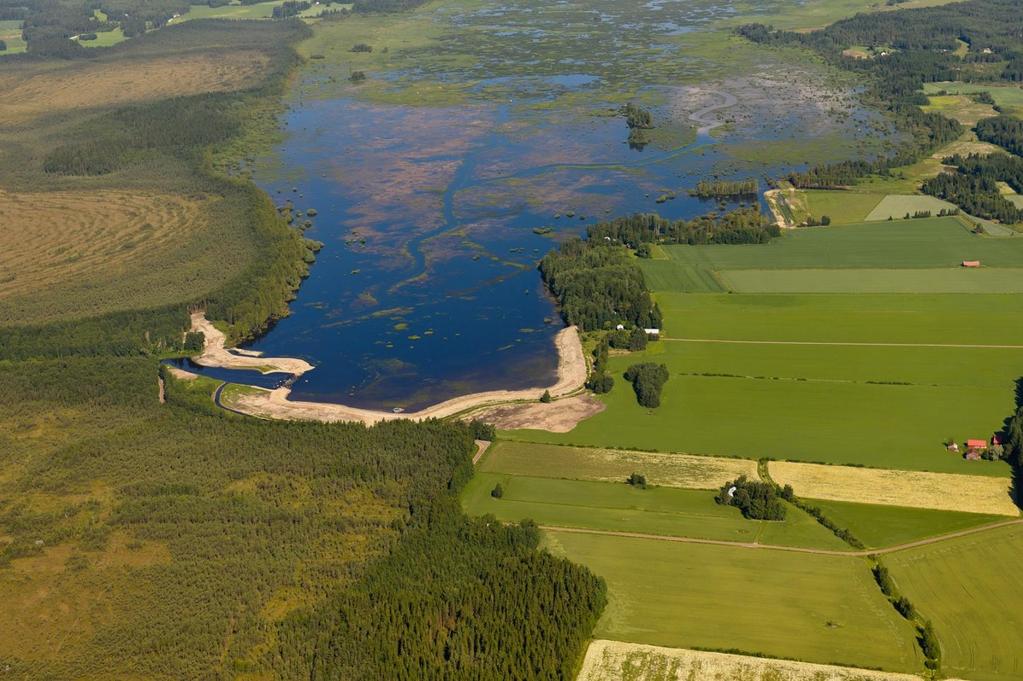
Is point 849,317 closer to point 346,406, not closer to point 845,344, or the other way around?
point 845,344

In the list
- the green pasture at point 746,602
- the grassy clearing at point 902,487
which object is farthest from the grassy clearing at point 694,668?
the grassy clearing at point 902,487

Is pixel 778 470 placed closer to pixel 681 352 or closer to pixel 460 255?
pixel 681 352

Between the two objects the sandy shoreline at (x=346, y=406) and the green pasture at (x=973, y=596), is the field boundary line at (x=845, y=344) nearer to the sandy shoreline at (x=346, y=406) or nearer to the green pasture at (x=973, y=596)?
the sandy shoreline at (x=346, y=406)

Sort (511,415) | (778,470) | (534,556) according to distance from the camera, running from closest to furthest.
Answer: (534,556) < (778,470) < (511,415)

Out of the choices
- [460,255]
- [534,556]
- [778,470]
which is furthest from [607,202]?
[534,556]

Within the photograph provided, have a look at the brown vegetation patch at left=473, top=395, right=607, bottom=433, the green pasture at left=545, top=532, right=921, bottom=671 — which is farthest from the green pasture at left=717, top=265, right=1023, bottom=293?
the green pasture at left=545, top=532, right=921, bottom=671

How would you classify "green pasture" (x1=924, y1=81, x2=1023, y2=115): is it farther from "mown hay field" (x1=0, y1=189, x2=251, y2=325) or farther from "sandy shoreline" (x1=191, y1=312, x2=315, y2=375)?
"sandy shoreline" (x1=191, y1=312, x2=315, y2=375)
